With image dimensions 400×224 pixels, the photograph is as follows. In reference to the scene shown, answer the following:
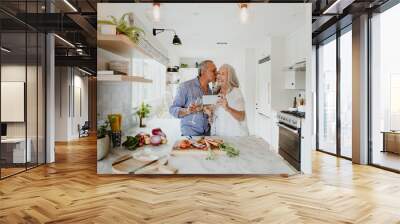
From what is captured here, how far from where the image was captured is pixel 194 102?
5.12 m

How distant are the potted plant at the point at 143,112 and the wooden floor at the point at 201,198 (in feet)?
2.79

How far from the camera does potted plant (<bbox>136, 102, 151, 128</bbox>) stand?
502cm

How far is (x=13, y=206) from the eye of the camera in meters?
3.74

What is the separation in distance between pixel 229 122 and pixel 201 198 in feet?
4.63

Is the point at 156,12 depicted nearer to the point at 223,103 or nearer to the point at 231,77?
the point at 231,77

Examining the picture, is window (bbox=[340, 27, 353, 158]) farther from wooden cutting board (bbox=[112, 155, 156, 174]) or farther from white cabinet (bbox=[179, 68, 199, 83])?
wooden cutting board (bbox=[112, 155, 156, 174])

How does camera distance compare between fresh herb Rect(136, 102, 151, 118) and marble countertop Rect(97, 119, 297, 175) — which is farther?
marble countertop Rect(97, 119, 297, 175)

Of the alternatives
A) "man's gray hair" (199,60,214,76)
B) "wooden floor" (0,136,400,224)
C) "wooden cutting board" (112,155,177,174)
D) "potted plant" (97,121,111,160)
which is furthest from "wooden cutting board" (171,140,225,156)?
"man's gray hair" (199,60,214,76)

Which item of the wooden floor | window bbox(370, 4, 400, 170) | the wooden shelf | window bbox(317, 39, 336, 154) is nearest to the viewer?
the wooden floor

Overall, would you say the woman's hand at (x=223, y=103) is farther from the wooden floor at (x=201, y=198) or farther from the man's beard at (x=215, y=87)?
the wooden floor at (x=201, y=198)

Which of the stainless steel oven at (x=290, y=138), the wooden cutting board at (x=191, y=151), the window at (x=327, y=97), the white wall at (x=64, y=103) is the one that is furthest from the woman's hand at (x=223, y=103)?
the white wall at (x=64, y=103)

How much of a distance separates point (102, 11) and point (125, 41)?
0.60 meters

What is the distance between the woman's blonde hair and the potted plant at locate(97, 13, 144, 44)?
126cm

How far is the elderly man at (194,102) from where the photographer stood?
16.7ft
